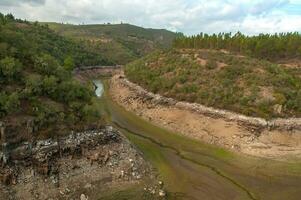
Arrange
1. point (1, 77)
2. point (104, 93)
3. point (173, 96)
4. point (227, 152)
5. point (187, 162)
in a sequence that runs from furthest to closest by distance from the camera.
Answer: point (104, 93), point (173, 96), point (227, 152), point (187, 162), point (1, 77)

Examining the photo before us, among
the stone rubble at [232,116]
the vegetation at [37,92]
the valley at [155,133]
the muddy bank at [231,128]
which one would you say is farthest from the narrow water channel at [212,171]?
the vegetation at [37,92]

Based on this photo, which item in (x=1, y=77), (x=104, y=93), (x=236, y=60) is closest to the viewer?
(x=1, y=77)

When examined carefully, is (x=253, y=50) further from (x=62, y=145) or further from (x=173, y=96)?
(x=62, y=145)

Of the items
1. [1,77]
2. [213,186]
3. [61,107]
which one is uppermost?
[1,77]

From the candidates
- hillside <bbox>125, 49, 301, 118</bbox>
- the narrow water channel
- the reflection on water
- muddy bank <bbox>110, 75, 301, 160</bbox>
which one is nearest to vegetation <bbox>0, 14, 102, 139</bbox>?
the narrow water channel

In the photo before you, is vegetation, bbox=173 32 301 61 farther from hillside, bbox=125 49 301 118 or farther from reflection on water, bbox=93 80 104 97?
reflection on water, bbox=93 80 104 97

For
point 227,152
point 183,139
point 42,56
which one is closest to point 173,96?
point 183,139
